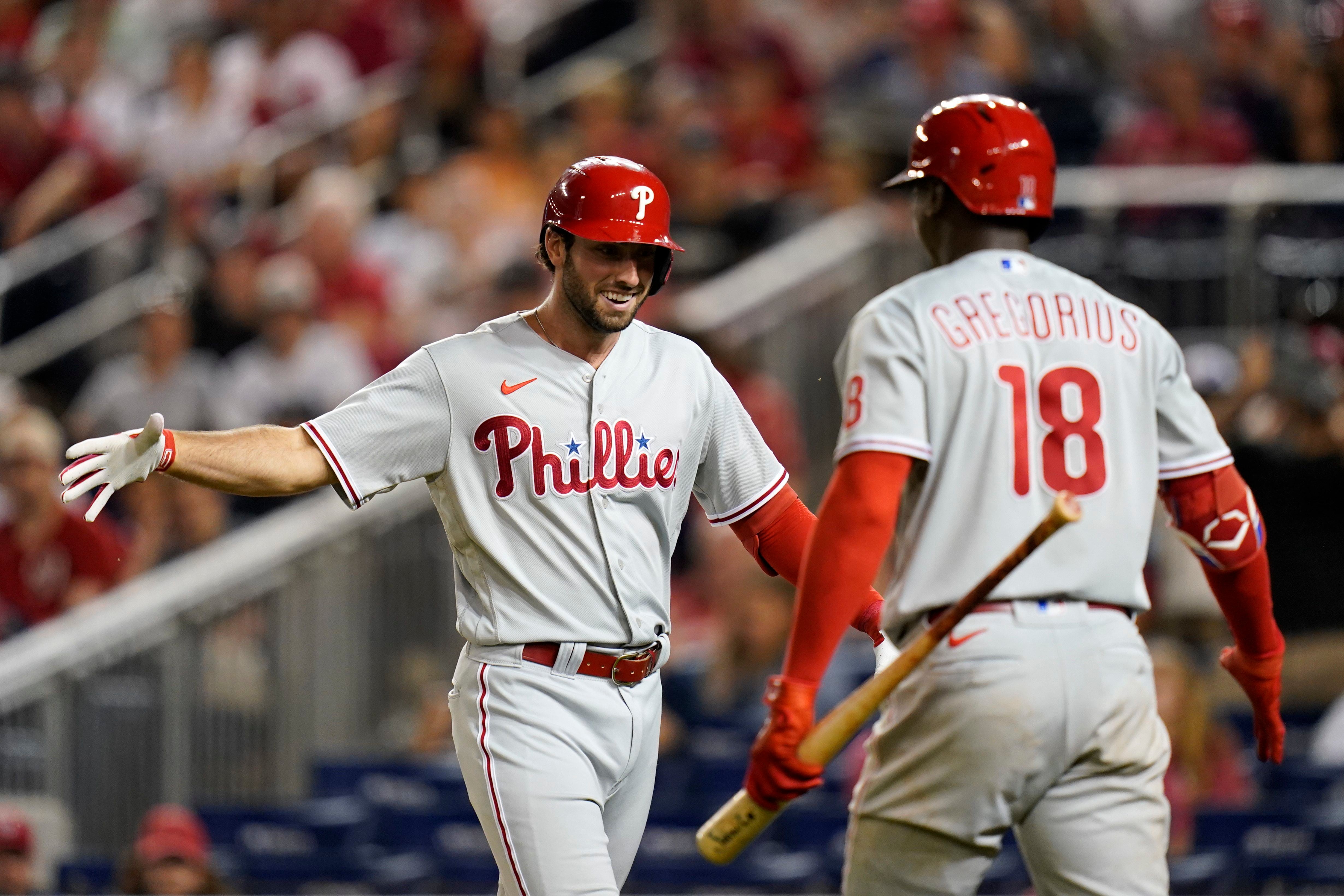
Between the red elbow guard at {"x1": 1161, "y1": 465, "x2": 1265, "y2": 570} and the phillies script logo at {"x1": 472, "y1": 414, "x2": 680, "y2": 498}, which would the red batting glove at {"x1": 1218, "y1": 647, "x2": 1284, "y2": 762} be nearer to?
the red elbow guard at {"x1": 1161, "y1": 465, "x2": 1265, "y2": 570}

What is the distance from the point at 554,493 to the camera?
3.83 metres

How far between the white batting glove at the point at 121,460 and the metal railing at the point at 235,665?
3.91 meters

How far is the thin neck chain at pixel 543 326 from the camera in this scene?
399 centimetres

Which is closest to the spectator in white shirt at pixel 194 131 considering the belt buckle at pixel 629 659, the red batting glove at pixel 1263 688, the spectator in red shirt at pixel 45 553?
the spectator in red shirt at pixel 45 553

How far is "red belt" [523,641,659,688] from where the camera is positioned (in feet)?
12.5

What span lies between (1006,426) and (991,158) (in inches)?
21.2

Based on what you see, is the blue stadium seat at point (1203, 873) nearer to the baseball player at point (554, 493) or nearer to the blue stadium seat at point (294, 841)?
the baseball player at point (554, 493)

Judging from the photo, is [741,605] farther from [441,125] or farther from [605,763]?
[441,125]

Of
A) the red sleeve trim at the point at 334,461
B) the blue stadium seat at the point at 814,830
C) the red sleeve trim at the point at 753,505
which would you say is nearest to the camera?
the red sleeve trim at the point at 334,461

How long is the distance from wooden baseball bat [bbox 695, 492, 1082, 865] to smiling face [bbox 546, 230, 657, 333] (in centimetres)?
93

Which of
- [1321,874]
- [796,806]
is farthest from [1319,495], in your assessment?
[796,806]

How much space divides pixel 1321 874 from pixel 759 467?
2966mm

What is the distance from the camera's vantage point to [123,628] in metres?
7.41

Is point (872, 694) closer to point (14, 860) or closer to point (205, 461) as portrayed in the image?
point (205, 461)
